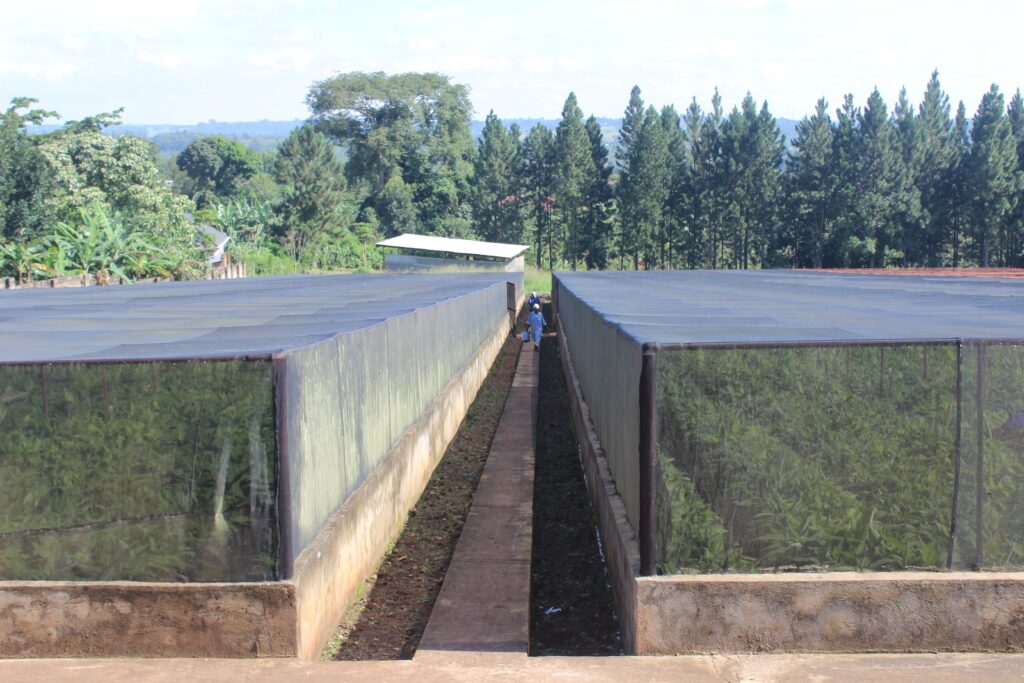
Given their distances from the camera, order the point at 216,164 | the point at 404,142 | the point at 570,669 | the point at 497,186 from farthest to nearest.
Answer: the point at 216,164 < the point at 404,142 < the point at 497,186 < the point at 570,669

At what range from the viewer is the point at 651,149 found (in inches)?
3219

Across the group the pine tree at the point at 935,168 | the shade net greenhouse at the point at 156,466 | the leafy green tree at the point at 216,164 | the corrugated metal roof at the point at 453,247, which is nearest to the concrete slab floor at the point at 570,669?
the shade net greenhouse at the point at 156,466

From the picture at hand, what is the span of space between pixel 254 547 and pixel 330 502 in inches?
49.0

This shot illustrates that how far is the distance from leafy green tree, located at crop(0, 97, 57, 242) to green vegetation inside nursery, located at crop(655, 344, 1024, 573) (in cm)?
3257

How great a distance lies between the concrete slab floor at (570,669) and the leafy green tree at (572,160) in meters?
82.3

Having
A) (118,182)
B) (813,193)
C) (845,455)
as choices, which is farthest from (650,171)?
(845,455)

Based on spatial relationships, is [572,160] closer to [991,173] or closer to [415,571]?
[991,173]

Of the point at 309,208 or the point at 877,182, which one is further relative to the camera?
the point at 309,208

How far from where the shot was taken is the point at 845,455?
621 cm

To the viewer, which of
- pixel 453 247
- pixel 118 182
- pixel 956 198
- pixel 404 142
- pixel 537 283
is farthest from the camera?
pixel 404 142

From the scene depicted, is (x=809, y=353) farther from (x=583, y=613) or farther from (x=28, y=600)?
(x=28, y=600)

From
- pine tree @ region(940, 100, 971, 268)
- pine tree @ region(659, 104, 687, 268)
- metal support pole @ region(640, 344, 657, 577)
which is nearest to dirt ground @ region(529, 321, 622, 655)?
metal support pole @ region(640, 344, 657, 577)

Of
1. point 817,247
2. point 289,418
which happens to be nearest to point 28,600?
point 289,418

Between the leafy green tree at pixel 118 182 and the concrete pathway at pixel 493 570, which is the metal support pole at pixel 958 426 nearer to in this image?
the concrete pathway at pixel 493 570
